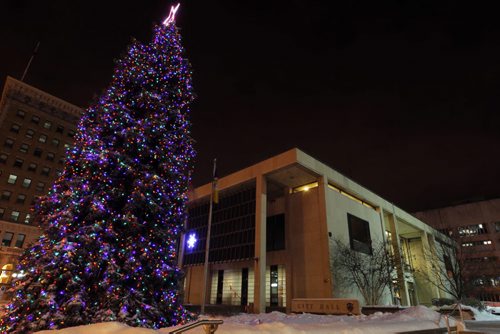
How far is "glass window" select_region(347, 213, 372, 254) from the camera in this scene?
37125mm

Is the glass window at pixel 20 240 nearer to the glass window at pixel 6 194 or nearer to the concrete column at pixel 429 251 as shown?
the glass window at pixel 6 194

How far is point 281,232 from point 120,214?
2986cm

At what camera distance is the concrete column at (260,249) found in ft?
98.6

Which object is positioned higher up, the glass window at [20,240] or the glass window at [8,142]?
the glass window at [8,142]

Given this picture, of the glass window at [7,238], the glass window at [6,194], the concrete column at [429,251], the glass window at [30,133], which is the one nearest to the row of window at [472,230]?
the concrete column at [429,251]

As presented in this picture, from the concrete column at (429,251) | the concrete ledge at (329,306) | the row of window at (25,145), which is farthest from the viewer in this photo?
the concrete column at (429,251)

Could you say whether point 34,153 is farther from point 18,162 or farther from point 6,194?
point 6,194

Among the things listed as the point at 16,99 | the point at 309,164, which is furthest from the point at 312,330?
the point at 16,99

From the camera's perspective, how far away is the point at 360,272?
34.1 meters

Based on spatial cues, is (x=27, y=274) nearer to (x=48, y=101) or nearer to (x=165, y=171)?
(x=165, y=171)

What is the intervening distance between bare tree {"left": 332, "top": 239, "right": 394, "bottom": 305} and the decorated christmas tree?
83.4ft

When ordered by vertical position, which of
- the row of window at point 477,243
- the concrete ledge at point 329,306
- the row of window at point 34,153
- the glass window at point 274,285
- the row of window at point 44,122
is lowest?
the concrete ledge at point 329,306

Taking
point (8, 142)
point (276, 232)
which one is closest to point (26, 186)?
point (8, 142)

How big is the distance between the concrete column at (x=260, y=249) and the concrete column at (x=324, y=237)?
616cm
